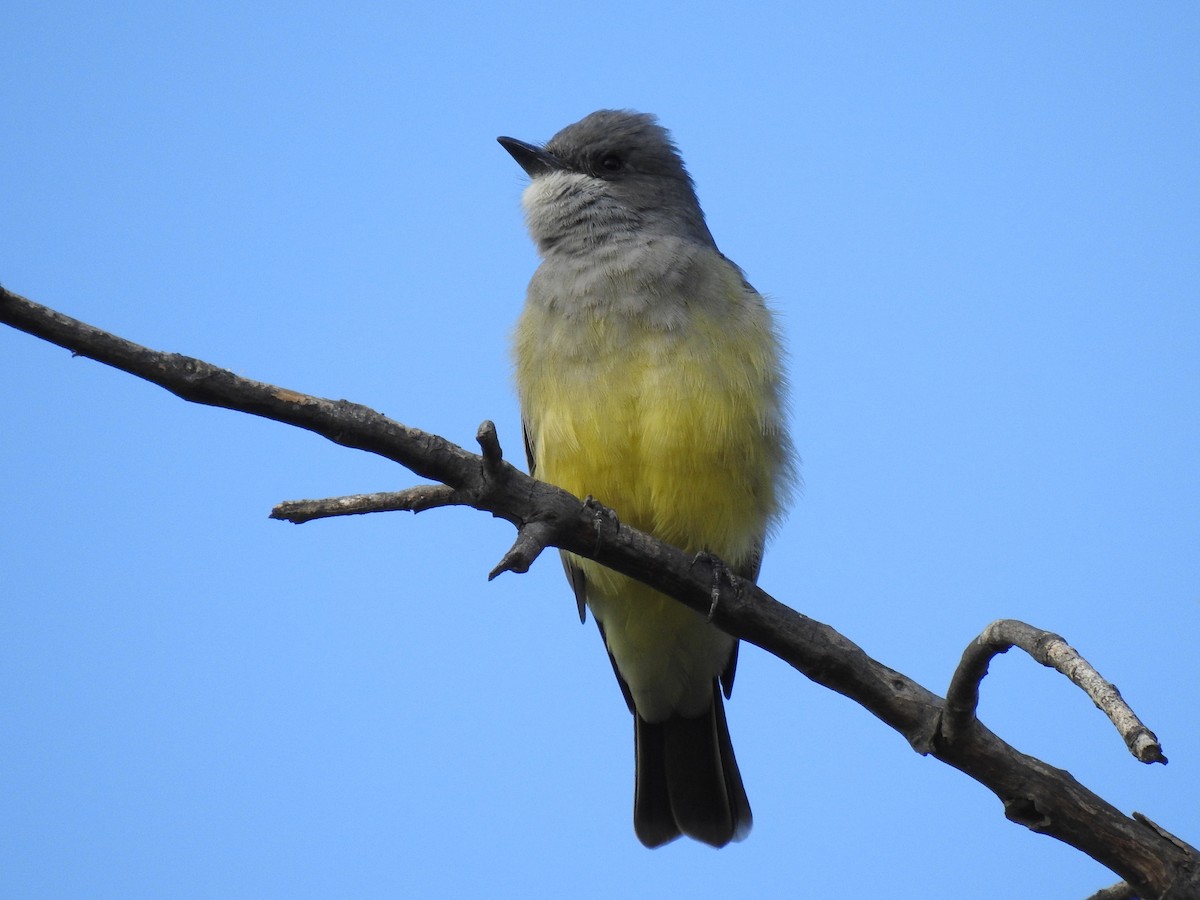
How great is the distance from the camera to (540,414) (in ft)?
20.5

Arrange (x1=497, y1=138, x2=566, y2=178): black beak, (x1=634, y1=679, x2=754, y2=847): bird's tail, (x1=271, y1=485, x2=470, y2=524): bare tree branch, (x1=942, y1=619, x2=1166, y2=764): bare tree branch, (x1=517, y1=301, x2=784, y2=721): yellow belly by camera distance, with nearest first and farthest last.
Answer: (x1=942, y1=619, x2=1166, y2=764): bare tree branch → (x1=271, y1=485, x2=470, y2=524): bare tree branch → (x1=517, y1=301, x2=784, y2=721): yellow belly → (x1=634, y1=679, x2=754, y2=847): bird's tail → (x1=497, y1=138, x2=566, y2=178): black beak

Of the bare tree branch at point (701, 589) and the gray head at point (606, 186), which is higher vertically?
the gray head at point (606, 186)

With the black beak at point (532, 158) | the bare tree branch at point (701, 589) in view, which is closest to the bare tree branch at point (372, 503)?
the bare tree branch at point (701, 589)

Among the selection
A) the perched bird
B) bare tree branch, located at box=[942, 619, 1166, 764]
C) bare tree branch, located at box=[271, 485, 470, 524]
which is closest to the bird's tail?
the perched bird

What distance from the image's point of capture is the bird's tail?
→ 670 centimetres

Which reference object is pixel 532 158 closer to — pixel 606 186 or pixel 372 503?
pixel 606 186

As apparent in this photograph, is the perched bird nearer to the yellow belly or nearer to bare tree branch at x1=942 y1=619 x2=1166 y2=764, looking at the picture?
the yellow belly

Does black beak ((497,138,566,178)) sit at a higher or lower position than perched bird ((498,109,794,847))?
higher

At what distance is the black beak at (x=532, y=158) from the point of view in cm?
743

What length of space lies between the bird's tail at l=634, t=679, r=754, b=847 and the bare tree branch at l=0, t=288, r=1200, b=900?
6.32 feet

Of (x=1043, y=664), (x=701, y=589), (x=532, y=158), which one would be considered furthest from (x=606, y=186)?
(x=1043, y=664)

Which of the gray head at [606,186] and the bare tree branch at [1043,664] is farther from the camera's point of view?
the gray head at [606,186]

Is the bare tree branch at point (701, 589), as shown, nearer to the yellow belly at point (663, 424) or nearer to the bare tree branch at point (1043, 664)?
the bare tree branch at point (1043, 664)

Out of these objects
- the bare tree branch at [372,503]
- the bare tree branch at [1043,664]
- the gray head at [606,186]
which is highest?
the gray head at [606,186]
